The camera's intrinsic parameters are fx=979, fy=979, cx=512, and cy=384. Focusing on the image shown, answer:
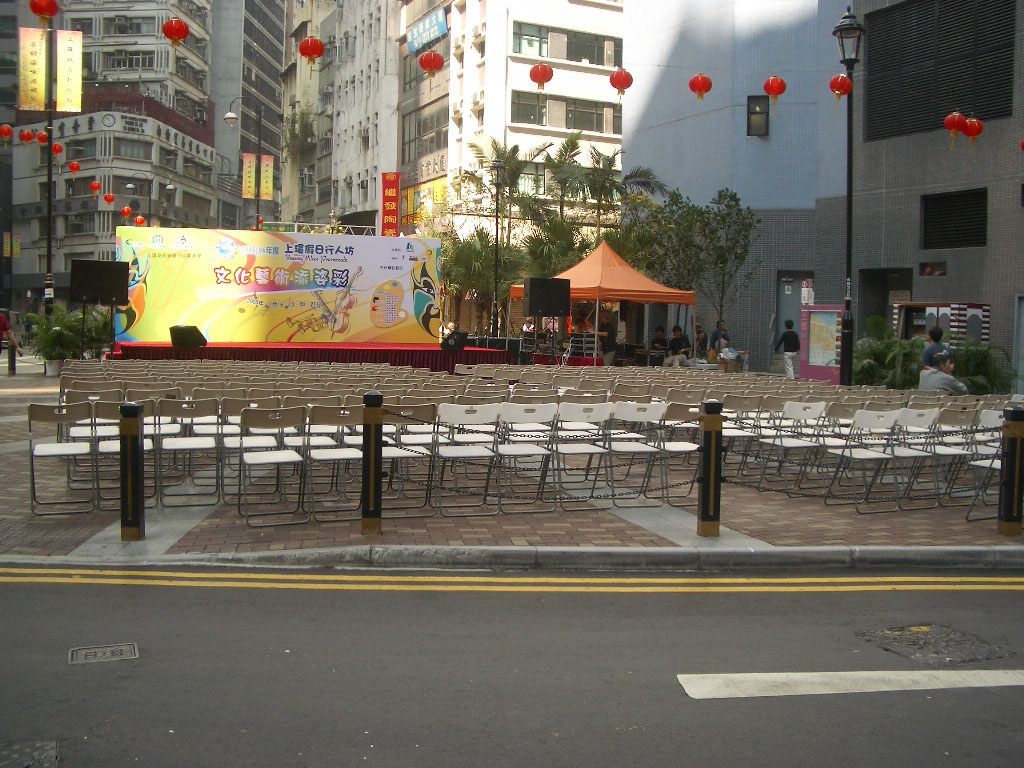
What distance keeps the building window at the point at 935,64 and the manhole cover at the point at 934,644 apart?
68.6 feet

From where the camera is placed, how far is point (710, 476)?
7312 millimetres

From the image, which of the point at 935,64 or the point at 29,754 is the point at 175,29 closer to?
the point at 29,754

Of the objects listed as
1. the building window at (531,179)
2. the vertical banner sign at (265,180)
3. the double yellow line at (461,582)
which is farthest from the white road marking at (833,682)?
the vertical banner sign at (265,180)

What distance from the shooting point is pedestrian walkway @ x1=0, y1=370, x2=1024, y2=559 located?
271 inches

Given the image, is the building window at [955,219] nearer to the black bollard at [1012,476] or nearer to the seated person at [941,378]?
the seated person at [941,378]

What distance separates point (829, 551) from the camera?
22.9 feet

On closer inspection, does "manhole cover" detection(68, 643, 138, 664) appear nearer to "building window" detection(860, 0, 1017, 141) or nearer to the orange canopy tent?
the orange canopy tent

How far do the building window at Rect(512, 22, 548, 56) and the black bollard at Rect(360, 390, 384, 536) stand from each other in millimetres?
46879

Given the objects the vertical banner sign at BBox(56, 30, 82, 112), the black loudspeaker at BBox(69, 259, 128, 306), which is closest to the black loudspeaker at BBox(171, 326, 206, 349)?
the black loudspeaker at BBox(69, 259, 128, 306)

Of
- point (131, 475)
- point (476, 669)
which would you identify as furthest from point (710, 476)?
point (131, 475)

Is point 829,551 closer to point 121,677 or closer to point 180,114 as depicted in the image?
point 121,677

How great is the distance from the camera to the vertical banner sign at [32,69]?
88.8 feet

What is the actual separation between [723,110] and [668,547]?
27.5 metres

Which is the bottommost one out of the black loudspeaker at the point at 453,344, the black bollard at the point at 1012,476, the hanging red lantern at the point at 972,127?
the black bollard at the point at 1012,476
